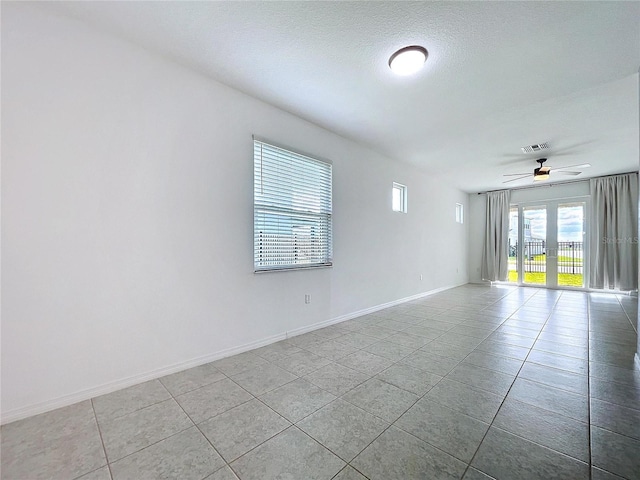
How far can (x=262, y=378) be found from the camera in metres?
2.22

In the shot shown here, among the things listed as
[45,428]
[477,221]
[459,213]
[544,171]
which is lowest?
[45,428]

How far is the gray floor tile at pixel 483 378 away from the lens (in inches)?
80.8

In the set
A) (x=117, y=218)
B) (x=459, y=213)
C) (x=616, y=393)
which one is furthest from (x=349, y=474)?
(x=459, y=213)

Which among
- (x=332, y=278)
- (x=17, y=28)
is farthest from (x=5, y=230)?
(x=332, y=278)

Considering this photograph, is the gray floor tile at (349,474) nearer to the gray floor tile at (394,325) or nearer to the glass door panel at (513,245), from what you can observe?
the gray floor tile at (394,325)

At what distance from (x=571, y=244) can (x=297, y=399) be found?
7.79 metres

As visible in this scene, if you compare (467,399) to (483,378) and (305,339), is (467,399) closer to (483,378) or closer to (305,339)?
(483,378)

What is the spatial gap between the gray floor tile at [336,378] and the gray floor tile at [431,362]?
1.79 feet

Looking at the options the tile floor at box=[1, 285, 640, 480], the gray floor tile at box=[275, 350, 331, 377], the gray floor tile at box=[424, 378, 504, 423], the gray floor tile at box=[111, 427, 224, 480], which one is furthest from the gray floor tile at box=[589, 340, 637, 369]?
the gray floor tile at box=[111, 427, 224, 480]

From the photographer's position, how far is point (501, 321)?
3.85 meters

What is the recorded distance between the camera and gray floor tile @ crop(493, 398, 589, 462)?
1442mm

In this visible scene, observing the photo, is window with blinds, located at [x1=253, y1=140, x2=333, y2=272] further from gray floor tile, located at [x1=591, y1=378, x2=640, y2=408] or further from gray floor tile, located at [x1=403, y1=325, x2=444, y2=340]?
gray floor tile, located at [x1=591, y1=378, x2=640, y2=408]

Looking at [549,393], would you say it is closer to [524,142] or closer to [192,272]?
[192,272]

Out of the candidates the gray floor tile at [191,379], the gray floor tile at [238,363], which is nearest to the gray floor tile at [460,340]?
the gray floor tile at [238,363]
